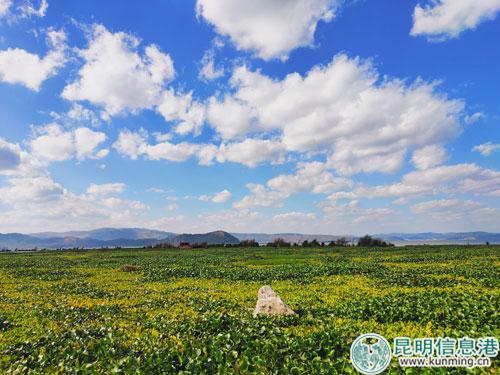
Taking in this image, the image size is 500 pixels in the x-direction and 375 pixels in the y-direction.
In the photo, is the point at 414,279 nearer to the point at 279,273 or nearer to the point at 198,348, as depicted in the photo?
the point at 279,273

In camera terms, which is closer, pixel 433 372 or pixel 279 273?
pixel 433 372

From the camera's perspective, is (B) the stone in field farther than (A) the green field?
Yes

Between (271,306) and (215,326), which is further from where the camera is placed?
(271,306)

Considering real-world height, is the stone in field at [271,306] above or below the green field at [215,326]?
above

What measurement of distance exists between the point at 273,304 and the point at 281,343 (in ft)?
14.6

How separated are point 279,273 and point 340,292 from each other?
419 inches

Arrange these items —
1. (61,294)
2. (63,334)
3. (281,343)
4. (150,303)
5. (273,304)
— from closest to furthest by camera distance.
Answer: (281,343)
(63,334)
(273,304)
(150,303)
(61,294)

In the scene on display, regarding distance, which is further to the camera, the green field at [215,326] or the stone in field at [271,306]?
the stone in field at [271,306]

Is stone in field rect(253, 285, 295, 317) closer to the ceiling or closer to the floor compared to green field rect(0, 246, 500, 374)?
closer to the ceiling

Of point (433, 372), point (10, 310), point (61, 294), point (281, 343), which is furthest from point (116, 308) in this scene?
point (433, 372)

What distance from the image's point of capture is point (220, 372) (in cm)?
878

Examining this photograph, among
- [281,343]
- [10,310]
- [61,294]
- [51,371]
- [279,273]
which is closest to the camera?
[51,371]

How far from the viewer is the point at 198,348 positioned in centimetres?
1031

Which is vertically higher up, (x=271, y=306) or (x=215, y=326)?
(x=271, y=306)
